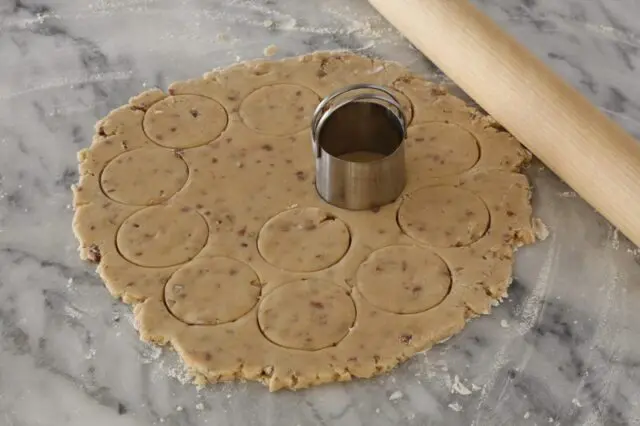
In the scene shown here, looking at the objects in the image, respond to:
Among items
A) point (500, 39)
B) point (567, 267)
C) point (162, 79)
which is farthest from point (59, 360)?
point (500, 39)

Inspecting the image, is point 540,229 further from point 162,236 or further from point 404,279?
point 162,236

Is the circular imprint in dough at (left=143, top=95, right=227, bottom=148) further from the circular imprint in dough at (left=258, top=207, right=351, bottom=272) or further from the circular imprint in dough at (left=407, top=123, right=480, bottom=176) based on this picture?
the circular imprint in dough at (left=407, top=123, right=480, bottom=176)

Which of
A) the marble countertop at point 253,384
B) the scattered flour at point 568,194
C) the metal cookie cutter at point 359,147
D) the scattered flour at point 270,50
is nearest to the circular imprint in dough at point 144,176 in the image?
the marble countertop at point 253,384

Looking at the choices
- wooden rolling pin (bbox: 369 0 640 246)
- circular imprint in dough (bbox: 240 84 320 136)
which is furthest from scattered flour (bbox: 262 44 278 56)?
wooden rolling pin (bbox: 369 0 640 246)

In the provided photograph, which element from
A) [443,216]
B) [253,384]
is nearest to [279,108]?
[443,216]

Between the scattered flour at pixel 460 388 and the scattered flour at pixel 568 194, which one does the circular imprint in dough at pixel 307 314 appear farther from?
the scattered flour at pixel 568 194

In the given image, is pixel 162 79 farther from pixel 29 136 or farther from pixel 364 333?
pixel 364 333
